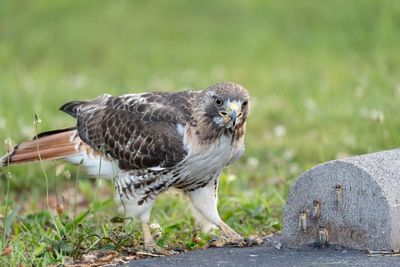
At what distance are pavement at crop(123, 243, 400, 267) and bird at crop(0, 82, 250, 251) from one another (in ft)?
0.93

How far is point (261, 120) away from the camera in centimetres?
1156

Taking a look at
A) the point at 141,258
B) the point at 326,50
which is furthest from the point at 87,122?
the point at 326,50

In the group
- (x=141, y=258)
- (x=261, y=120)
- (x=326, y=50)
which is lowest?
(x=141, y=258)

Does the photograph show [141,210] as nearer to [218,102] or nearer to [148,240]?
[148,240]

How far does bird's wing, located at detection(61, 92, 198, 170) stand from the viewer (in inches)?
260

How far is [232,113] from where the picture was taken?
253 inches

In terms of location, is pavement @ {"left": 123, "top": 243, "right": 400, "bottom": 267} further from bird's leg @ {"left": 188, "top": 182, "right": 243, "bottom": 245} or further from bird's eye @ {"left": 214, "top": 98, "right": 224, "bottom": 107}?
bird's eye @ {"left": 214, "top": 98, "right": 224, "bottom": 107}

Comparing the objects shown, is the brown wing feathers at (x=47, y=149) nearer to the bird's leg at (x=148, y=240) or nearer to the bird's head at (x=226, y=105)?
the bird's leg at (x=148, y=240)

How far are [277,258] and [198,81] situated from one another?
7.30 metres

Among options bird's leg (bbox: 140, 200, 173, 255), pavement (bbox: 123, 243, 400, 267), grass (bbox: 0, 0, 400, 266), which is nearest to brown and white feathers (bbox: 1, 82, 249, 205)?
bird's leg (bbox: 140, 200, 173, 255)

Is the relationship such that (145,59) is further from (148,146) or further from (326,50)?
(148,146)

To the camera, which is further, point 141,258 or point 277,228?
point 277,228

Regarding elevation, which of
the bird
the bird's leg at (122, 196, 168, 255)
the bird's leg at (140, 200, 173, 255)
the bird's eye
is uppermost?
the bird's eye

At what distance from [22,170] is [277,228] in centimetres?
315
